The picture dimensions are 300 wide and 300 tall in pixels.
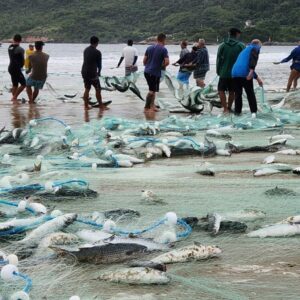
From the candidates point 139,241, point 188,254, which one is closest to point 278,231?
point 188,254

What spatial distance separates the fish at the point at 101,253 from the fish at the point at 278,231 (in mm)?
1065

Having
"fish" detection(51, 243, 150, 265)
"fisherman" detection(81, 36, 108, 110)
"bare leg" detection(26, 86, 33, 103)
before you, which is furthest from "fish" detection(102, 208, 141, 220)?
"bare leg" detection(26, 86, 33, 103)

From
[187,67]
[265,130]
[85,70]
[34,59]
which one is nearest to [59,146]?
[265,130]

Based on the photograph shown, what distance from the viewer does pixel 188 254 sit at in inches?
169

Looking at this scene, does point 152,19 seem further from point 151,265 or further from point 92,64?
point 151,265

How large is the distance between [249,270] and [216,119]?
814 centimetres

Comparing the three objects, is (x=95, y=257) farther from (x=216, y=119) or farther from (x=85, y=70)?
(x=85, y=70)

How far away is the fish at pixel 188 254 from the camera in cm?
424

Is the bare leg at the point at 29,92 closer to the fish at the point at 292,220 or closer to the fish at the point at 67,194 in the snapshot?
the fish at the point at 67,194

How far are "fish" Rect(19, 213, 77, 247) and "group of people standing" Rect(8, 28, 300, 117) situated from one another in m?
7.67

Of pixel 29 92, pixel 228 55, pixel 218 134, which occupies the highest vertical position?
pixel 228 55

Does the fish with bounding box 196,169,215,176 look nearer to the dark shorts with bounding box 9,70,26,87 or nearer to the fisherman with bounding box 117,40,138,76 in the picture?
the dark shorts with bounding box 9,70,26,87

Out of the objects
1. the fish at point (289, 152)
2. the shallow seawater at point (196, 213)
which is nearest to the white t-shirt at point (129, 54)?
the shallow seawater at point (196, 213)

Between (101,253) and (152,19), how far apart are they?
5941 inches
